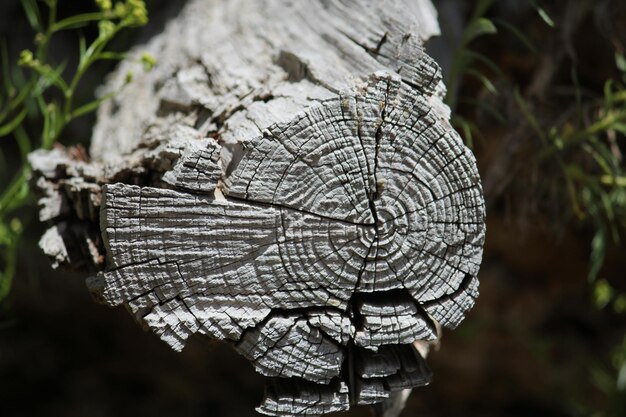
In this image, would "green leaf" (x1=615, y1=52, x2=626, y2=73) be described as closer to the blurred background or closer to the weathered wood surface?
the blurred background

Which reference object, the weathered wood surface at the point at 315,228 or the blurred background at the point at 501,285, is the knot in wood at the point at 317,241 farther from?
the blurred background at the point at 501,285

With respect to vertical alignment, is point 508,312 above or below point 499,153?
below

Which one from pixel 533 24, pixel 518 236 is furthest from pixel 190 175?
pixel 518 236

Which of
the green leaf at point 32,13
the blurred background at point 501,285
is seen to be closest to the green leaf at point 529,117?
the blurred background at point 501,285

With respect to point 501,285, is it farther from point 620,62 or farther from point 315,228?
point 315,228

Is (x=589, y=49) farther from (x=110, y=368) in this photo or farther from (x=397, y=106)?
(x=110, y=368)

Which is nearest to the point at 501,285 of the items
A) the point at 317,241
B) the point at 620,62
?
the point at 620,62

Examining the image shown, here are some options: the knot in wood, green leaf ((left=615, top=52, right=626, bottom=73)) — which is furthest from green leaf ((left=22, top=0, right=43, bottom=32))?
green leaf ((left=615, top=52, right=626, bottom=73))
